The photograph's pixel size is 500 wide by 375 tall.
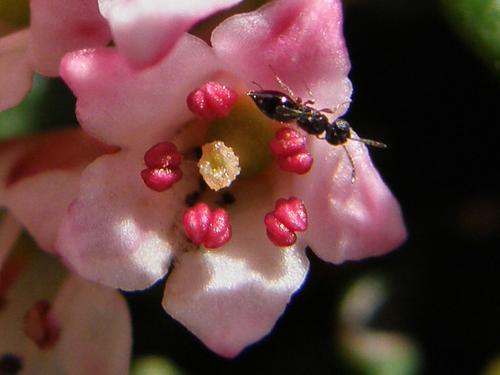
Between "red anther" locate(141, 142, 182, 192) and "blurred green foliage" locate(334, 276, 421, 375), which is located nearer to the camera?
"red anther" locate(141, 142, 182, 192)

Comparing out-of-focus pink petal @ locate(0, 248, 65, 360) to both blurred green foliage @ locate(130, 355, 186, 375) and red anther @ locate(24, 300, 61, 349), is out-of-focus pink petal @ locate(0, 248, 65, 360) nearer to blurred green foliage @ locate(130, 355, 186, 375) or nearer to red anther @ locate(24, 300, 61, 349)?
red anther @ locate(24, 300, 61, 349)

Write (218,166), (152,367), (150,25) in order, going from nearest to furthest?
(150,25)
(218,166)
(152,367)

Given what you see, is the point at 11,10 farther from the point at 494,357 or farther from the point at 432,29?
the point at 494,357

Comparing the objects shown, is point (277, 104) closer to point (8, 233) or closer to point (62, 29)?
point (62, 29)

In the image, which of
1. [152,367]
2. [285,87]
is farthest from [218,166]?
[152,367]

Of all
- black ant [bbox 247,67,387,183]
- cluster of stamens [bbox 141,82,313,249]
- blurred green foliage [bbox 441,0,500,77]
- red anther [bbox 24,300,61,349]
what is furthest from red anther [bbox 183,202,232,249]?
blurred green foliage [bbox 441,0,500,77]
